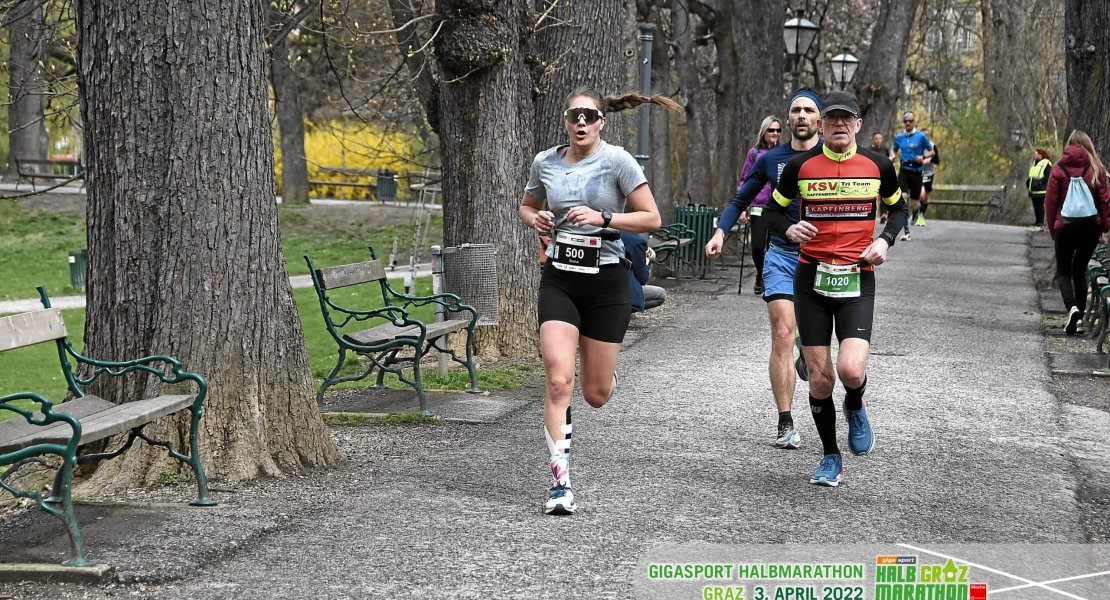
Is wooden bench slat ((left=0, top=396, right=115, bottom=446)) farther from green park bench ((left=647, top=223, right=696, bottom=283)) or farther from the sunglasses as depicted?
green park bench ((left=647, top=223, right=696, bottom=283))

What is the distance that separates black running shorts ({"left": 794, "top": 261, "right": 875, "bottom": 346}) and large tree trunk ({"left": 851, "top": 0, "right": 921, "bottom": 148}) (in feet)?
64.1

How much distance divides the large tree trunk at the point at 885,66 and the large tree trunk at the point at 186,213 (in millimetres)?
20140

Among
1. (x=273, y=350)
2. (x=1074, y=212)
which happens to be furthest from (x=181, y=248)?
(x=1074, y=212)

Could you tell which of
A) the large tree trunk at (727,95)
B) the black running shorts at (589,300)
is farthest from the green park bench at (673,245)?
the black running shorts at (589,300)

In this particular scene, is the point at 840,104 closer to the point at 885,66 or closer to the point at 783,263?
the point at 783,263

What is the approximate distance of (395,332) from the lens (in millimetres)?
9055

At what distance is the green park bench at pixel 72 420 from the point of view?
5.03m

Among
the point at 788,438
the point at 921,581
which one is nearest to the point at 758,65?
the point at 788,438

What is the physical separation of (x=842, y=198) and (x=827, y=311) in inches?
21.1

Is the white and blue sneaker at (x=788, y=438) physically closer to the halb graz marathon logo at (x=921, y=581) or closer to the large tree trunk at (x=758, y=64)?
the halb graz marathon logo at (x=921, y=581)

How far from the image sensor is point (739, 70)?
A: 72.5 ft

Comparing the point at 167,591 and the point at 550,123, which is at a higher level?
the point at 550,123

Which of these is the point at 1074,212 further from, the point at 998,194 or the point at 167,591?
the point at 998,194

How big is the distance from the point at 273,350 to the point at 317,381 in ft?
15.7
